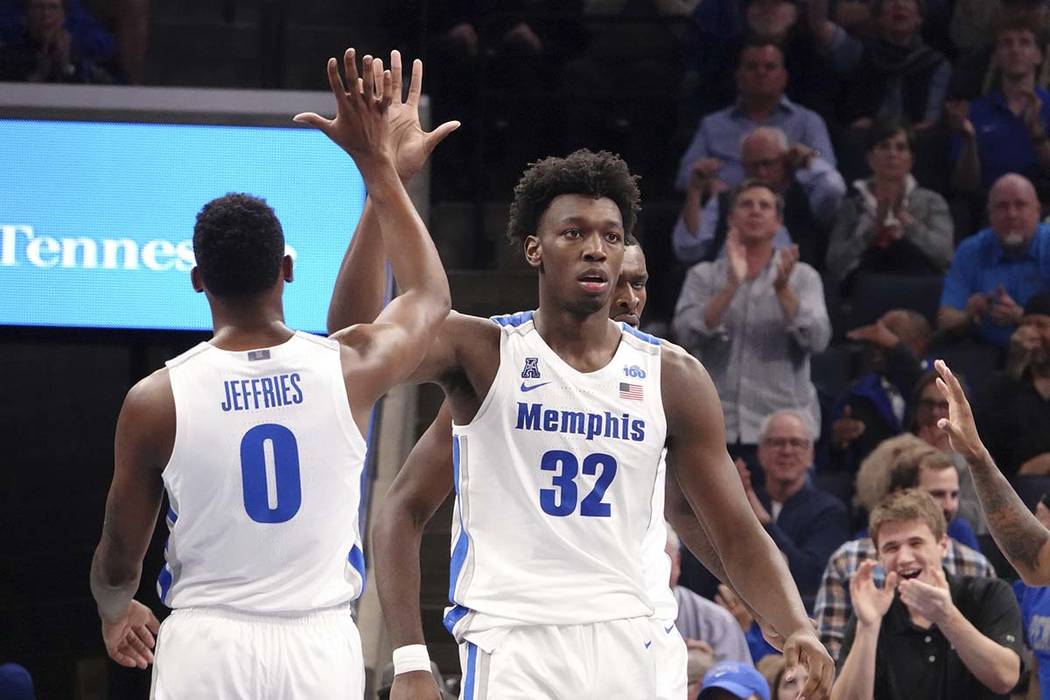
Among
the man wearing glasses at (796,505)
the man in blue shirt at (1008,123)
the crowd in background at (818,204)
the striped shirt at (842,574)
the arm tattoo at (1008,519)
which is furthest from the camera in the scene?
the man in blue shirt at (1008,123)

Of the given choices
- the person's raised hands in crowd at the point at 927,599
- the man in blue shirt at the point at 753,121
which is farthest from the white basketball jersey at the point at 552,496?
the man in blue shirt at the point at 753,121

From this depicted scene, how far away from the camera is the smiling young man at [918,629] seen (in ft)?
19.5

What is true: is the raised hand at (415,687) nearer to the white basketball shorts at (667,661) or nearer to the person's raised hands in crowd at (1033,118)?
the white basketball shorts at (667,661)

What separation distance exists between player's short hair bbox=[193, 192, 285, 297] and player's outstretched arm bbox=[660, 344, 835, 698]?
1.07 m

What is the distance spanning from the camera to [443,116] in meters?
10.7

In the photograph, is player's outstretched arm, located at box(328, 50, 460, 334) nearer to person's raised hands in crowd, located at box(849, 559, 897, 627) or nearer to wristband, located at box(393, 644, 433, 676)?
wristband, located at box(393, 644, 433, 676)

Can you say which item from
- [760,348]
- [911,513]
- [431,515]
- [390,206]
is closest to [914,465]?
[911,513]

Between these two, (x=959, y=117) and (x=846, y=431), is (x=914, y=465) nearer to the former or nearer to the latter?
(x=846, y=431)

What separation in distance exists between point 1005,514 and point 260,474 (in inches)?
97.8

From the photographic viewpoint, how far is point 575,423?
4254 mm

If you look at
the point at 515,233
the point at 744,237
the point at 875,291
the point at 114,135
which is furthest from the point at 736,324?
the point at 515,233

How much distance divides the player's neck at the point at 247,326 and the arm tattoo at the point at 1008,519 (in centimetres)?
230

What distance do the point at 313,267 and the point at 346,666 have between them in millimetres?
4994

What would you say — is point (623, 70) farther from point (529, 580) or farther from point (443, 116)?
point (529, 580)
